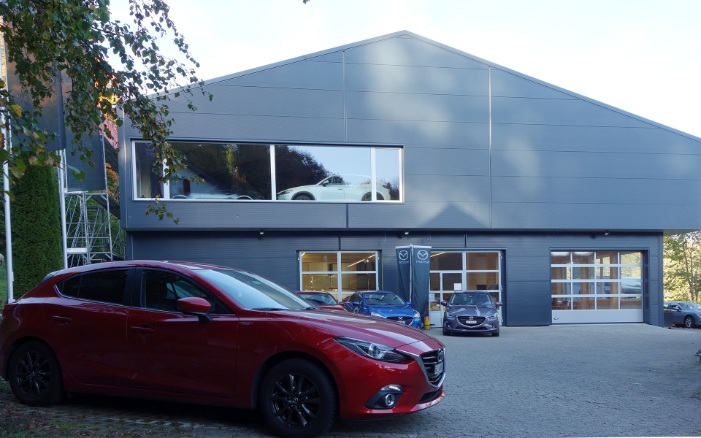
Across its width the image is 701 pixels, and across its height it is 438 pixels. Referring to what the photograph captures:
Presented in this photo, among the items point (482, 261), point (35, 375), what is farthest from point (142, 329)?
point (482, 261)

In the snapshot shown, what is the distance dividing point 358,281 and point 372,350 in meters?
19.1

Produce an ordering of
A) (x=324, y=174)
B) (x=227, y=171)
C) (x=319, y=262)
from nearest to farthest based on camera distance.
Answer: (x=227, y=171) → (x=324, y=174) → (x=319, y=262)

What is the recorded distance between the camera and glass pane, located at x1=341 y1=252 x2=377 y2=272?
24.7 m

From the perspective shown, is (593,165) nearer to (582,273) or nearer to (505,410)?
(582,273)

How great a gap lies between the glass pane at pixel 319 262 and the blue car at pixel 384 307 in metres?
4.17

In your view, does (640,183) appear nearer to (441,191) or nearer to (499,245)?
(499,245)

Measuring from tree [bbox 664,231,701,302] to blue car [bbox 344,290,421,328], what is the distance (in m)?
34.1

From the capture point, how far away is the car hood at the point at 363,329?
5.83 meters

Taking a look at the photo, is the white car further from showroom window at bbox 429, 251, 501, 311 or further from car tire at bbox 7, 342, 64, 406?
car tire at bbox 7, 342, 64, 406

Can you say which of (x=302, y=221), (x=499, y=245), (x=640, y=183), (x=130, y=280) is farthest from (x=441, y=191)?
(x=130, y=280)

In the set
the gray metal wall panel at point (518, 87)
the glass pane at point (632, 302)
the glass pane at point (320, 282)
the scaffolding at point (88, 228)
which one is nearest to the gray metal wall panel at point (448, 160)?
the gray metal wall panel at point (518, 87)

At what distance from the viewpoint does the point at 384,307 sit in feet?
63.7

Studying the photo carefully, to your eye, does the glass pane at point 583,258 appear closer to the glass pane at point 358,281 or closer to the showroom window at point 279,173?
the showroom window at point 279,173

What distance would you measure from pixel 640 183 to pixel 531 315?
6.57 metres
